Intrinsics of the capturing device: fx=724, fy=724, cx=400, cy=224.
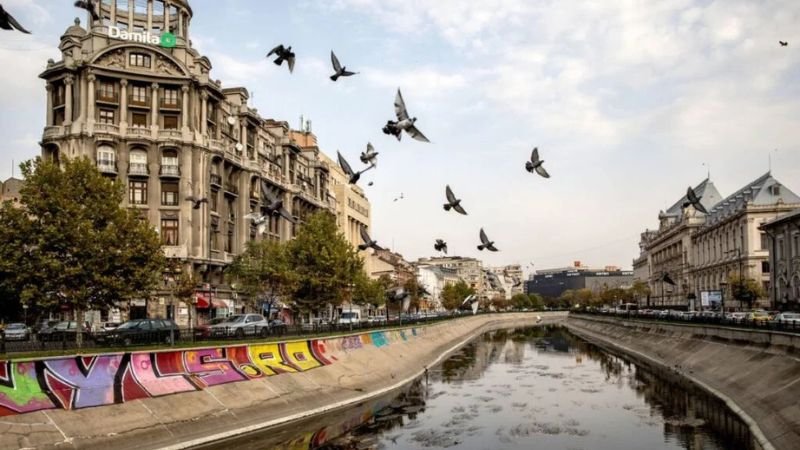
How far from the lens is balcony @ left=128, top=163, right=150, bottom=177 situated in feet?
278

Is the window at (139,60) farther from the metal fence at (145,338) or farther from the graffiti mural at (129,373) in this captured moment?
the graffiti mural at (129,373)

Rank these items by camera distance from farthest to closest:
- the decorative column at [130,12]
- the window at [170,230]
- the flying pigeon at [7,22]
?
the decorative column at [130,12] → the window at [170,230] → the flying pigeon at [7,22]

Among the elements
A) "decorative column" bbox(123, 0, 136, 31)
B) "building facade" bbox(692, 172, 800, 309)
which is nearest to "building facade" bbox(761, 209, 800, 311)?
"building facade" bbox(692, 172, 800, 309)

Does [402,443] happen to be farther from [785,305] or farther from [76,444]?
[785,305]

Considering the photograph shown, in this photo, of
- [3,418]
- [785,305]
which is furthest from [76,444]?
[785,305]

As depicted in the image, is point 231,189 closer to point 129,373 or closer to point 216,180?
point 216,180

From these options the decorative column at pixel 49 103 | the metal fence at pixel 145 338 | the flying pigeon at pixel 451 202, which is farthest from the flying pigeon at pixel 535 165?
the decorative column at pixel 49 103

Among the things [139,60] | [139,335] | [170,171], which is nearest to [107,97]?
[139,60]

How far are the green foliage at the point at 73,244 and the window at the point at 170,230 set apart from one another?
33.2m

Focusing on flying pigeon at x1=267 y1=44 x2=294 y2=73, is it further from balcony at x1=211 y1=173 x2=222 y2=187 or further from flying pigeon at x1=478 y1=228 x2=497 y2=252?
balcony at x1=211 y1=173 x2=222 y2=187

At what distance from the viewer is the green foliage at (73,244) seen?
49625 mm

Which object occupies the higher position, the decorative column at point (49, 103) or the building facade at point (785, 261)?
the decorative column at point (49, 103)

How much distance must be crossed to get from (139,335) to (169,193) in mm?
44051

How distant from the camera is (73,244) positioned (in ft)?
164
